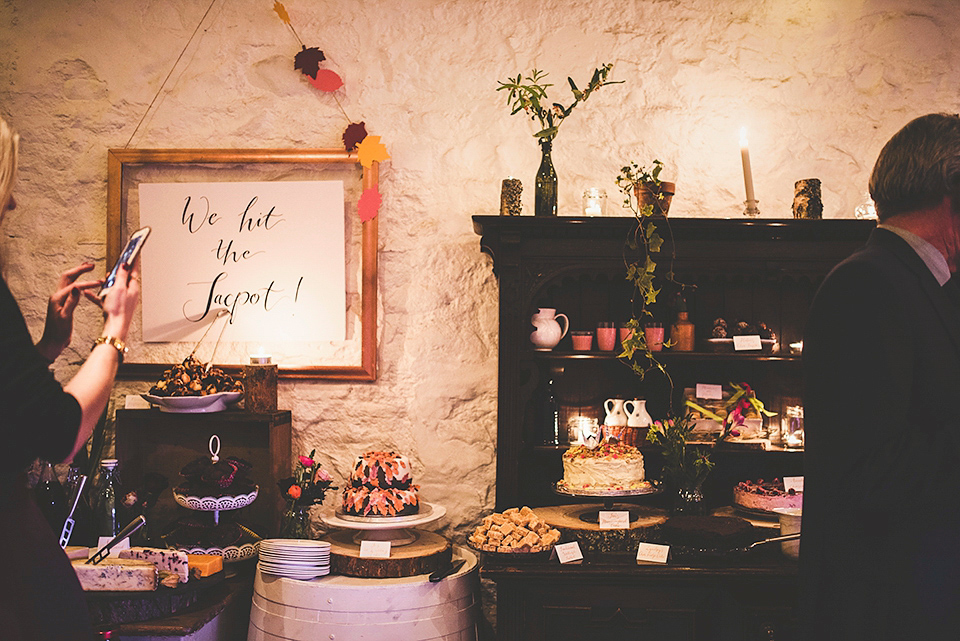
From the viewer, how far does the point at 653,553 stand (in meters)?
2.25

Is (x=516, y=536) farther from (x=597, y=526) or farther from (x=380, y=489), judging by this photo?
(x=380, y=489)

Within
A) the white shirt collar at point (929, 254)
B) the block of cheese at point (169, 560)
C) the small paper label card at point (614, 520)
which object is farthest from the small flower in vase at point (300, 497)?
the white shirt collar at point (929, 254)

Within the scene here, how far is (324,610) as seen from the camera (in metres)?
2.19

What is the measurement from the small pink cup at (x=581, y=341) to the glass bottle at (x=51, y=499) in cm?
194

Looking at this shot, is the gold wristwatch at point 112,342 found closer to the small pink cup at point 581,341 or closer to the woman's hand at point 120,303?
the woman's hand at point 120,303

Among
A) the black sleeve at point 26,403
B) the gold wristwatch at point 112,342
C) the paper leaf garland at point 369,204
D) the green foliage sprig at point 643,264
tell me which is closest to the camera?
the black sleeve at point 26,403

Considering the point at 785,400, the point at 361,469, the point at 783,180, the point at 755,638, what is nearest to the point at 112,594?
the point at 361,469

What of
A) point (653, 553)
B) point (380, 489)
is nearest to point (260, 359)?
point (380, 489)

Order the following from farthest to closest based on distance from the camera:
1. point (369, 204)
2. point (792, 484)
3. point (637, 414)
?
1. point (369, 204)
2. point (637, 414)
3. point (792, 484)

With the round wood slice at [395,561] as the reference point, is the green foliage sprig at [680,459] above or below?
above

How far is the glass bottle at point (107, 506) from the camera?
257cm

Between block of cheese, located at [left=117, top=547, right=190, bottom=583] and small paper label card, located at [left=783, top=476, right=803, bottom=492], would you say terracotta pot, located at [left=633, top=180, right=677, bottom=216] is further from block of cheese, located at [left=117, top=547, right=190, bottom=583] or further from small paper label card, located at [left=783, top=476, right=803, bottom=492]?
block of cheese, located at [left=117, top=547, right=190, bottom=583]

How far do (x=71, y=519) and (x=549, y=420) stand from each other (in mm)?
1743

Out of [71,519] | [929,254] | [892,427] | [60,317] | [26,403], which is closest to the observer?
[26,403]
